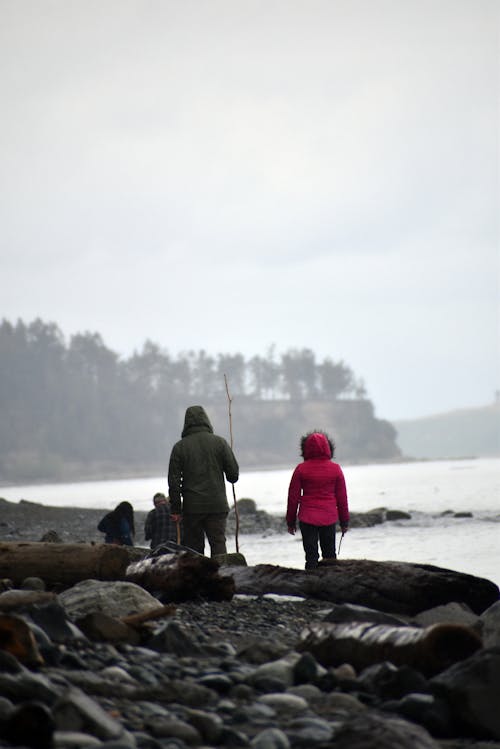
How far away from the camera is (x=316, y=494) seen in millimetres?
11883

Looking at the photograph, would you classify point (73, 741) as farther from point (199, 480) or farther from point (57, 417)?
point (57, 417)

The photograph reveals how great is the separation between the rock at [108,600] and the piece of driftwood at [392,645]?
5.67 feet

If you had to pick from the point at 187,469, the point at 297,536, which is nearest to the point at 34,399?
the point at 297,536

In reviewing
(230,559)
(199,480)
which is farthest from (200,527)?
(230,559)

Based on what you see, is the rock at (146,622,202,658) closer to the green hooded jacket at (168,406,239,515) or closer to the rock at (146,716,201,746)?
the rock at (146,716,201,746)

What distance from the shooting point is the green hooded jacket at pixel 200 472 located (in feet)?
40.3

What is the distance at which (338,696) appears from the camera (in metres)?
6.18

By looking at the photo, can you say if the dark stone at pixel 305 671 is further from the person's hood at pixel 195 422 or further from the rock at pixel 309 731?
the person's hood at pixel 195 422

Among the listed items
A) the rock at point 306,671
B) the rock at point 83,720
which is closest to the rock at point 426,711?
the rock at point 306,671

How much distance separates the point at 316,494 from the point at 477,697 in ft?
19.5

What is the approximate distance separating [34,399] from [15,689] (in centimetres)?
18708

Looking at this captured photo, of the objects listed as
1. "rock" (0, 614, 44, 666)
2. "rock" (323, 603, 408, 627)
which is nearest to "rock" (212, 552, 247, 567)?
"rock" (323, 603, 408, 627)

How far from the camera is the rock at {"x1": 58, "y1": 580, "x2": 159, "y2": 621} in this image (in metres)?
8.41

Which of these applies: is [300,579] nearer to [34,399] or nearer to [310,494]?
[310,494]
